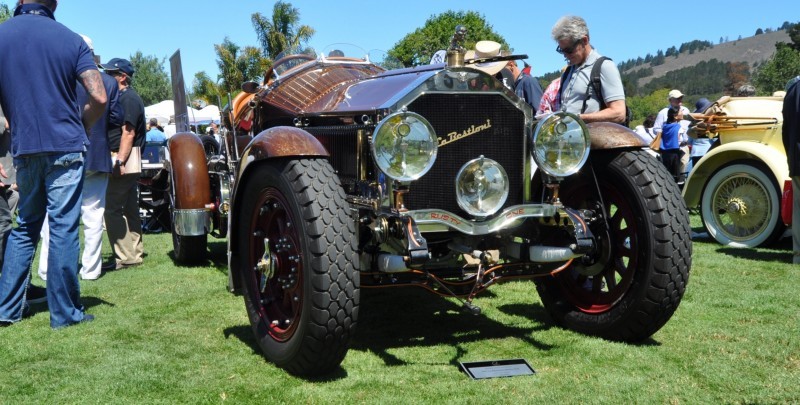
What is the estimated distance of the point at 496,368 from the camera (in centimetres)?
354

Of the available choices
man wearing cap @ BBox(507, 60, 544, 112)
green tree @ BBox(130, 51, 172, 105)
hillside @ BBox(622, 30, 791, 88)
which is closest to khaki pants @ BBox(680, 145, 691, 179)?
man wearing cap @ BBox(507, 60, 544, 112)

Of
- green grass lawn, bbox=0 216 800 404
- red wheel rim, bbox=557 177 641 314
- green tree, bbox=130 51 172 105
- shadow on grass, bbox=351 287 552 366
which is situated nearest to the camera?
green grass lawn, bbox=0 216 800 404

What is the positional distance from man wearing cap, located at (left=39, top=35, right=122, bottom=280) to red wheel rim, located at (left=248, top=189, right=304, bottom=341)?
2.50 meters

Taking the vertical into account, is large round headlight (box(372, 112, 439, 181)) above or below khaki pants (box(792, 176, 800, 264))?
above

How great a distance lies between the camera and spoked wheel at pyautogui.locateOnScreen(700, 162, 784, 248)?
7.35m

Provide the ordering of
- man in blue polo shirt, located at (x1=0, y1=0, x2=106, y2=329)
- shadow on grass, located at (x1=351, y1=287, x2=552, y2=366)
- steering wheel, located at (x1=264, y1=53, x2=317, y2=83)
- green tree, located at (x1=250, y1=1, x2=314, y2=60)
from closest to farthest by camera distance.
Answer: shadow on grass, located at (x1=351, y1=287, x2=552, y2=366)
man in blue polo shirt, located at (x1=0, y1=0, x2=106, y2=329)
steering wheel, located at (x1=264, y1=53, x2=317, y2=83)
green tree, located at (x1=250, y1=1, x2=314, y2=60)

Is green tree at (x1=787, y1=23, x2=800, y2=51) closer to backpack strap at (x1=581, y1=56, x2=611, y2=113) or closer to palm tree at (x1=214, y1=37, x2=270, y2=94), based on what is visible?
palm tree at (x1=214, y1=37, x2=270, y2=94)

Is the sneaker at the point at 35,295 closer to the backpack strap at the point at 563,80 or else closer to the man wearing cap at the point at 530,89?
the backpack strap at the point at 563,80

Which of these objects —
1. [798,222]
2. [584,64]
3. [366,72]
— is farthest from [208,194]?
[798,222]

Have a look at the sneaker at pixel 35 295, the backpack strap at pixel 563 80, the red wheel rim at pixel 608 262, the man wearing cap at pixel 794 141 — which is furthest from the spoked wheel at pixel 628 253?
the sneaker at pixel 35 295

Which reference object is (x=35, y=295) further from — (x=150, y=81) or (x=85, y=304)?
(x=150, y=81)

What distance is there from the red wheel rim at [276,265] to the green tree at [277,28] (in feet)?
107

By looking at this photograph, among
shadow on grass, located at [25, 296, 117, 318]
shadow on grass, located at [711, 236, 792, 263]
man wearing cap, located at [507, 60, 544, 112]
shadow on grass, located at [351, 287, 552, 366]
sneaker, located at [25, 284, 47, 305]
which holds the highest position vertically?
man wearing cap, located at [507, 60, 544, 112]

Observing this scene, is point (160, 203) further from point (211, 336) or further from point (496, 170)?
point (496, 170)
